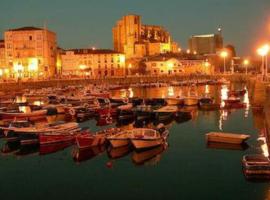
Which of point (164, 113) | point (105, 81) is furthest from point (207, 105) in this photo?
point (105, 81)

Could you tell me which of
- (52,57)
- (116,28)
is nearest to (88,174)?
(52,57)

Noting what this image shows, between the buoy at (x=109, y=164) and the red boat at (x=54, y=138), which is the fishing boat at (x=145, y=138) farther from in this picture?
the red boat at (x=54, y=138)

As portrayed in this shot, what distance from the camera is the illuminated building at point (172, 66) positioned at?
487 feet

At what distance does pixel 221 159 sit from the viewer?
85.7ft

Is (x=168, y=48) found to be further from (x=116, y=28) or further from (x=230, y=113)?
(x=230, y=113)

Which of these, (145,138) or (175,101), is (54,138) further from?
(175,101)

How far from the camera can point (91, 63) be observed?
13762cm

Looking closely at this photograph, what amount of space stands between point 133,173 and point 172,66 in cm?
12621

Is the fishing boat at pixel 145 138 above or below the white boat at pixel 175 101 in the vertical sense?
below

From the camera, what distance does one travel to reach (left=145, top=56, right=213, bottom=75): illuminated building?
14838cm

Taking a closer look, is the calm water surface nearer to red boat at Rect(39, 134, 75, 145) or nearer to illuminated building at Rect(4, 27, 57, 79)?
red boat at Rect(39, 134, 75, 145)

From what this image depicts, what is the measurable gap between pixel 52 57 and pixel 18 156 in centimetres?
10690

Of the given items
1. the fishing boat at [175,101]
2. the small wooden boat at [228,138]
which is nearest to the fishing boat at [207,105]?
the fishing boat at [175,101]

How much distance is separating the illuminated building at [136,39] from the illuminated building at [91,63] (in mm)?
26212
